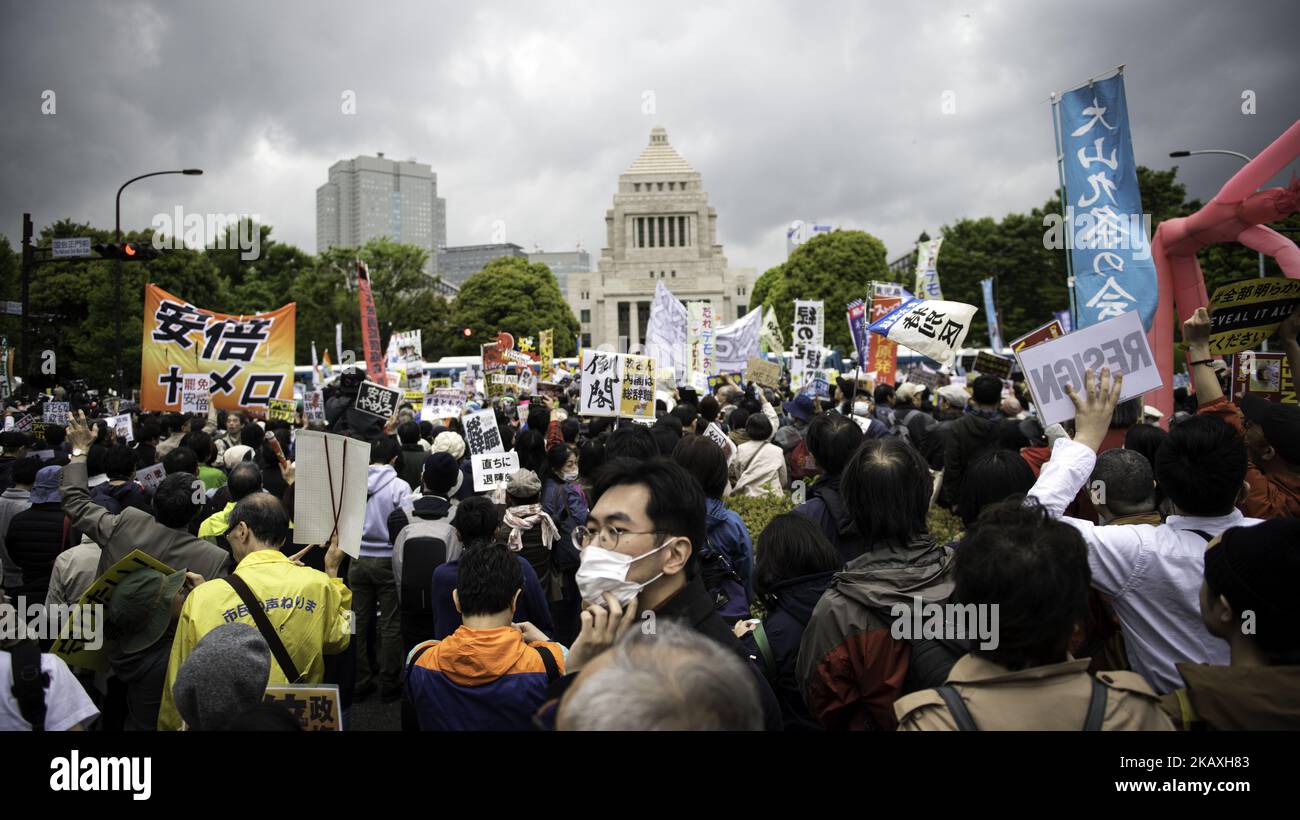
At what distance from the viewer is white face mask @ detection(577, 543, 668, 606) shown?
2232 millimetres

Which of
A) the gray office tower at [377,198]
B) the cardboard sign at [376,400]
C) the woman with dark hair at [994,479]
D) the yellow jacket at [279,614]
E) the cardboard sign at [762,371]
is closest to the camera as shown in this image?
the yellow jacket at [279,614]

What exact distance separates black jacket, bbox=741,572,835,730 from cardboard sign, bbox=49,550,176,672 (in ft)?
8.01

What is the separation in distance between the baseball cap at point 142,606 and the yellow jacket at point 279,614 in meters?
0.13

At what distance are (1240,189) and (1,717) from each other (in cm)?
802

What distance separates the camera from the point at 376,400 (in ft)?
29.0

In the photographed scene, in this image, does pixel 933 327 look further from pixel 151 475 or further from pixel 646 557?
pixel 151 475

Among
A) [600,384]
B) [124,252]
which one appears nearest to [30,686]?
[600,384]

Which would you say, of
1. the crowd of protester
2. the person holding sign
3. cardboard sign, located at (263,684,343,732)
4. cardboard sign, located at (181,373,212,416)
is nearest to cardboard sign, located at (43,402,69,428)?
cardboard sign, located at (181,373,212,416)

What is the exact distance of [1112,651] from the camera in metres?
2.62

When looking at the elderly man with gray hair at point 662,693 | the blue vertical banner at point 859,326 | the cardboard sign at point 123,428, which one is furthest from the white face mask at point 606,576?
the blue vertical banner at point 859,326

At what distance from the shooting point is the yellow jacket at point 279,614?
2975 mm

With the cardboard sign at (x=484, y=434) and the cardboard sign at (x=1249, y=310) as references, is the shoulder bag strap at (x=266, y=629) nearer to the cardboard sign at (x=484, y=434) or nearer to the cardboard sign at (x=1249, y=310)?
the cardboard sign at (x=484, y=434)

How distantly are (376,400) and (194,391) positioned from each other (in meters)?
2.44
